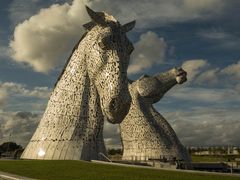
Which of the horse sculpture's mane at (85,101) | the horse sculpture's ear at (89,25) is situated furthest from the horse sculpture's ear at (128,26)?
the horse sculpture's ear at (89,25)

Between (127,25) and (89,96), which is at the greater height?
(127,25)

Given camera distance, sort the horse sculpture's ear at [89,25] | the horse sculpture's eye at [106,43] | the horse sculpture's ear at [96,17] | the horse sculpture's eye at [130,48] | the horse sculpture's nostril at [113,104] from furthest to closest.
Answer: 1. the horse sculpture's ear at [89,25]
2. the horse sculpture's eye at [130,48]
3. the horse sculpture's ear at [96,17]
4. the horse sculpture's eye at [106,43]
5. the horse sculpture's nostril at [113,104]

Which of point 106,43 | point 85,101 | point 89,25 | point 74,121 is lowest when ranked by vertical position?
point 74,121

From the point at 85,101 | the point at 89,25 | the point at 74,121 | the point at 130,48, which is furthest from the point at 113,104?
the point at 89,25

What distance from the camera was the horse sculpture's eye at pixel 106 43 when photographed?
16094mm

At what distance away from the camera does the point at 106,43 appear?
52.9ft

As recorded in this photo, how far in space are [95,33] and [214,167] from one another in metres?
11.4

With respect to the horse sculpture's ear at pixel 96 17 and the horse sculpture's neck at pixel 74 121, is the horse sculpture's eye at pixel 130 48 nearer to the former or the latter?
the horse sculpture's ear at pixel 96 17

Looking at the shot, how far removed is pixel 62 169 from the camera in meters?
12.4

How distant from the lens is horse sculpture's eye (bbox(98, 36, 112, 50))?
16.1 metres

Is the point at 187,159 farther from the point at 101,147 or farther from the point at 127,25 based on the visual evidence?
the point at 127,25

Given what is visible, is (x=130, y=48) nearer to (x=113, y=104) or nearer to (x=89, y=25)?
(x=89, y=25)

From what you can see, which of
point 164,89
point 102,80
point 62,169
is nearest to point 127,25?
point 102,80

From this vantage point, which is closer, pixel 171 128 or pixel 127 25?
pixel 127 25
